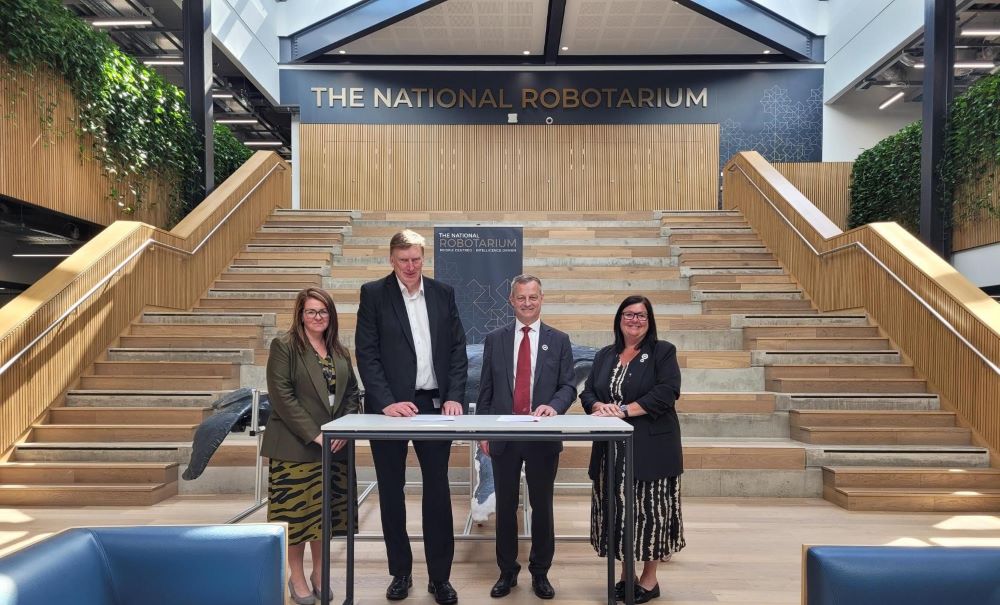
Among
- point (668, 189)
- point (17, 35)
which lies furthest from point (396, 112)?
point (17, 35)

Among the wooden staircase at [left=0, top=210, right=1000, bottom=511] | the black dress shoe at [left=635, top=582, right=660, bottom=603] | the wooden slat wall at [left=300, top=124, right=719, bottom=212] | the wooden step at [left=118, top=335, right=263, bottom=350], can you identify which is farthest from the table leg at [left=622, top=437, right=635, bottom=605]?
the wooden slat wall at [left=300, top=124, right=719, bottom=212]

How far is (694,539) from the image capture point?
446 cm

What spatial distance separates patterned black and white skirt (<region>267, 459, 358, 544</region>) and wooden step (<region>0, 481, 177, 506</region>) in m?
2.15

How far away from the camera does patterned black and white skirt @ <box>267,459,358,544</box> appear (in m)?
3.42

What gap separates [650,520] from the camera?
3482mm

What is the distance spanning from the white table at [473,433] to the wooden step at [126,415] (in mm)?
3204

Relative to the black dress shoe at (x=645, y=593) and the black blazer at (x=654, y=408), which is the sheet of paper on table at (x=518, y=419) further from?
the black dress shoe at (x=645, y=593)

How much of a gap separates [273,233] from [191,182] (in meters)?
1.19

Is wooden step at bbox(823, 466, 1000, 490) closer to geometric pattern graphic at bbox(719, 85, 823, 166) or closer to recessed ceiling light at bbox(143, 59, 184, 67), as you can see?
geometric pattern graphic at bbox(719, 85, 823, 166)

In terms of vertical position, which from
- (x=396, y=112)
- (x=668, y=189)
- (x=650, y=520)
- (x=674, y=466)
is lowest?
(x=650, y=520)

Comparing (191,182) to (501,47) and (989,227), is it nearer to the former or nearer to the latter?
(501,47)

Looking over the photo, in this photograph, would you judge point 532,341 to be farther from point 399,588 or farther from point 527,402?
point 399,588

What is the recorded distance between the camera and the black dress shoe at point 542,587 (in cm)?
352

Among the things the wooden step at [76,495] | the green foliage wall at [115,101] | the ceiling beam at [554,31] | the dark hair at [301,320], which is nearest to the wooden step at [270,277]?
the green foliage wall at [115,101]
